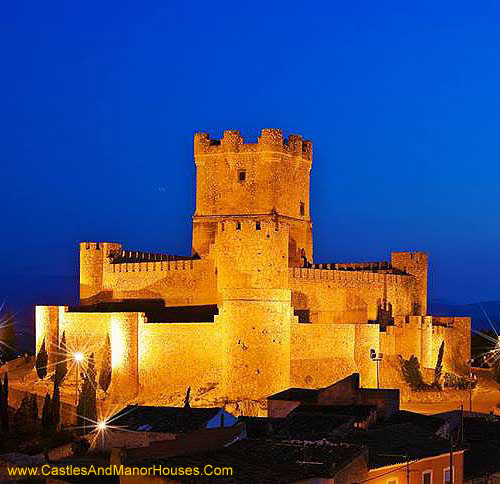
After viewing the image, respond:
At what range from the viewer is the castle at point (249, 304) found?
40750 millimetres

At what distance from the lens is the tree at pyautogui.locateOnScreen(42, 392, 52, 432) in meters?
41.2

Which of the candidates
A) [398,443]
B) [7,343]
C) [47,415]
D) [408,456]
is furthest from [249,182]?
[408,456]

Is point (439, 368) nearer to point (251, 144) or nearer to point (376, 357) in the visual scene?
point (376, 357)

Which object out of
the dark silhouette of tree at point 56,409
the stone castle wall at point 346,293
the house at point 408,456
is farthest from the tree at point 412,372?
the house at point 408,456

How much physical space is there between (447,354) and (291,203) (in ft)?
33.7

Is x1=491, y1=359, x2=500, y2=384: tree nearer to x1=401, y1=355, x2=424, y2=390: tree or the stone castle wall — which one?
the stone castle wall

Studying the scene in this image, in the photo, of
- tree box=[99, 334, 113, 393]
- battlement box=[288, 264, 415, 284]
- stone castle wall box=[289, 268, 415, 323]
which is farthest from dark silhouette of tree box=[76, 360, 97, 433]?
battlement box=[288, 264, 415, 284]

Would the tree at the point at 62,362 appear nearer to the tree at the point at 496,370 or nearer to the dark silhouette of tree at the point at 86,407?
the dark silhouette of tree at the point at 86,407

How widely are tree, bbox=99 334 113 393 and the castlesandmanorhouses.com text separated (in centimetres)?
1394

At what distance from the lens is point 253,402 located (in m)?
39.9

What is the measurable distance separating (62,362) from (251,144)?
13796 millimetres

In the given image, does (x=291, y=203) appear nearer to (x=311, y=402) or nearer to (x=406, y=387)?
(x=406, y=387)

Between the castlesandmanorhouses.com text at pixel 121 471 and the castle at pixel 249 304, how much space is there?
39.2 ft

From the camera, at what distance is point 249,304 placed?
1602 inches
